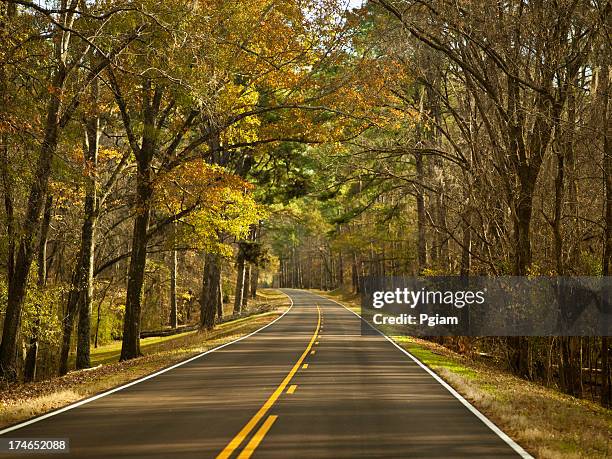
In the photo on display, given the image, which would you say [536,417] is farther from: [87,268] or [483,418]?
[87,268]

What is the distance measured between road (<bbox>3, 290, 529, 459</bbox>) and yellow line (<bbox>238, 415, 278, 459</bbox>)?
0.05 feet

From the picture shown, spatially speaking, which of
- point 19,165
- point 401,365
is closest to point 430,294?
point 401,365

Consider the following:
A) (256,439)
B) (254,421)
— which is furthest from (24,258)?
(256,439)

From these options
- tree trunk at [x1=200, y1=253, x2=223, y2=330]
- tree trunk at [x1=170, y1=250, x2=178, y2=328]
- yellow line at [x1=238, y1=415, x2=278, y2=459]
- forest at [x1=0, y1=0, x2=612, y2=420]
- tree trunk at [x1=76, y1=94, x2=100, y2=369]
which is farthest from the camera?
tree trunk at [x1=170, y1=250, x2=178, y2=328]

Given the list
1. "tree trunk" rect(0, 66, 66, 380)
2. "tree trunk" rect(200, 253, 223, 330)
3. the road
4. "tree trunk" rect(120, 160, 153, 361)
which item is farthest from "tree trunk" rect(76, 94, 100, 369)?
"tree trunk" rect(200, 253, 223, 330)

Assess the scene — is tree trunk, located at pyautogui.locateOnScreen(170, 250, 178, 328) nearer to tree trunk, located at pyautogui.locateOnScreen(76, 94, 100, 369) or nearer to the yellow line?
tree trunk, located at pyautogui.locateOnScreen(76, 94, 100, 369)

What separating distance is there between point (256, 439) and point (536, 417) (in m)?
4.96

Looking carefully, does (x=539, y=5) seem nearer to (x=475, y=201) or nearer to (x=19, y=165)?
(x=475, y=201)

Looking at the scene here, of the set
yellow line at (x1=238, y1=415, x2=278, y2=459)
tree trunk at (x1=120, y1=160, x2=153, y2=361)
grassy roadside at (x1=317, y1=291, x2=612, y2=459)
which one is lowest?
grassy roadside at (x1=317, y1=291, x2=612, y2=459)

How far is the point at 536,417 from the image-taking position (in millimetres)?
10883

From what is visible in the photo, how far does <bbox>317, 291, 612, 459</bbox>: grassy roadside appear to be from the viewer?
8.74m

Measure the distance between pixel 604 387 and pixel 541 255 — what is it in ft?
17.9

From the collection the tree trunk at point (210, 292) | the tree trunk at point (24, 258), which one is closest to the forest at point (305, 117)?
the tree trunk at point (24, 258)

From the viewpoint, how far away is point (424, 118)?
1062 inches
